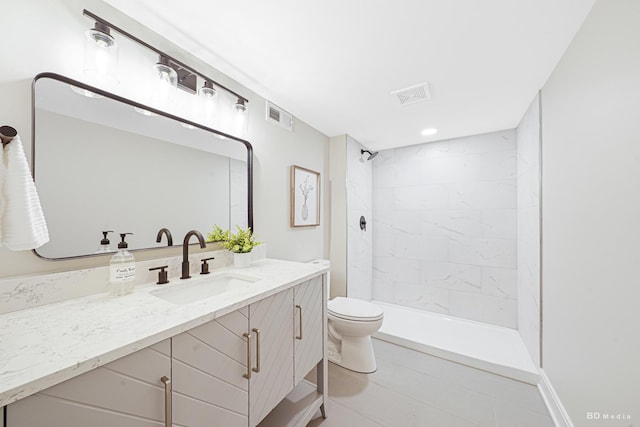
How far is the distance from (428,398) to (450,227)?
5.98ft

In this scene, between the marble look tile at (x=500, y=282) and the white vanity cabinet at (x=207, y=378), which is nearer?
the white vanity cabinet at (x=207, y=378)

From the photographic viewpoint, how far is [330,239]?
276cm

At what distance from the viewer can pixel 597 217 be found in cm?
106

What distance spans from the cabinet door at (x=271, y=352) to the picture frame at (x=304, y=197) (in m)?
1.08

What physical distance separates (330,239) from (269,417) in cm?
170

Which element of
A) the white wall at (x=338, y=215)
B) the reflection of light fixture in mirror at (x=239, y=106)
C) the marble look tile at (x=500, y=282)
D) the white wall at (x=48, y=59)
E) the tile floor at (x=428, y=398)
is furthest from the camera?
the white wall at (x=338, y=215)

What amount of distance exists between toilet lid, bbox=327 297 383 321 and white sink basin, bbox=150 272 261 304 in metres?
0.94

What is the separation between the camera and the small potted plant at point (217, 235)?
4.90ft

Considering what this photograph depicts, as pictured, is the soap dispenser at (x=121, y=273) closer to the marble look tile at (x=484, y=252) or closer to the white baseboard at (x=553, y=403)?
the white baseboard at (x=553, y=403)

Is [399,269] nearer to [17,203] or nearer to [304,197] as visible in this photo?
[304,197]

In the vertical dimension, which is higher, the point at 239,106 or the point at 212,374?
the point at 239,106

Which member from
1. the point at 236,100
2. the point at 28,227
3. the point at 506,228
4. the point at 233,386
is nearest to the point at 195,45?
the point at 236,100

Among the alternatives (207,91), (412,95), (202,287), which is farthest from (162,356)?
(412,95)

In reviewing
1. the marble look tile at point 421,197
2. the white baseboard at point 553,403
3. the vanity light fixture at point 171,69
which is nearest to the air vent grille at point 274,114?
the vanity light fixture at point 171,69
